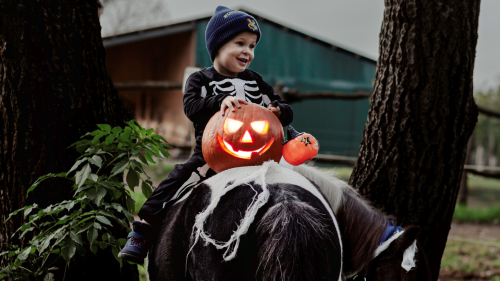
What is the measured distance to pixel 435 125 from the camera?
2.18m

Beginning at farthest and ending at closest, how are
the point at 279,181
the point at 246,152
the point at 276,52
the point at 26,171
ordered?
the point at 276,52
the point at 26,171
the point at 246,152
the point at 279,181

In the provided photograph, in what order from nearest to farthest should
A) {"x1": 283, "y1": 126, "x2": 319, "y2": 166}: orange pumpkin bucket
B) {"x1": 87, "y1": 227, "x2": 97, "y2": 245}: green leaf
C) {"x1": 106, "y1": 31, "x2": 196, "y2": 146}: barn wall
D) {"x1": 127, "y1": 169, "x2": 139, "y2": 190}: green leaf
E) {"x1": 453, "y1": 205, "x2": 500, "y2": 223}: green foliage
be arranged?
{"x1": 283, "y1": 126, "x2": 319, "y2": 166}: orange pumpkin bucket
{"x1": 87, "y1": 227, "x2": 97, "y2": 245}: green leaf
{"x1": 127, "y1": 169, "x2": 139, "y2": 190}: green leaf
{"x1": 453, "y1": 205, "x2": 500, "y2": 223}: green foliage
{"x1": 106, "y1": 31, "x2": 196, "y2": 146}: barn wall

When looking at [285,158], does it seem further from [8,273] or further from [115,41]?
[115,41]

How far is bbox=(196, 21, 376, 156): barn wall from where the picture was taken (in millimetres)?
12367

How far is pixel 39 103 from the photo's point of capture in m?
2.17

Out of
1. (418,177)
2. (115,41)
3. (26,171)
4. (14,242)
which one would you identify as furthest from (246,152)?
(115,41)

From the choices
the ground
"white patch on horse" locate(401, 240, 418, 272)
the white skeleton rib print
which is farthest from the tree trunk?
the ground

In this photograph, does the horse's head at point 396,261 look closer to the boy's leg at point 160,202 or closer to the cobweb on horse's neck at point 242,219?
the cobweb on horse's neck at point 242,219

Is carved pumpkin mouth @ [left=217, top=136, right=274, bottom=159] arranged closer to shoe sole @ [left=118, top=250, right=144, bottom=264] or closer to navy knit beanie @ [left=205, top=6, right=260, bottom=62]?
navy knit beanie @ [left=205, top=6, right=260, bottom=62]

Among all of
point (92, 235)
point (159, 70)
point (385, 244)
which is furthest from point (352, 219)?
point (159, 70)

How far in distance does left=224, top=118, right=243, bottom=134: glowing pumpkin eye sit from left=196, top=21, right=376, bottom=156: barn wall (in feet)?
34.4

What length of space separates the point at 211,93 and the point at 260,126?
34cm

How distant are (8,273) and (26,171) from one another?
21.7 inches

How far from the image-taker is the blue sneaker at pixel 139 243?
1.63 metres
